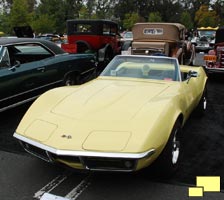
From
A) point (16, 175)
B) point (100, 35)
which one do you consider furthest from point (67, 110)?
point (100, 35)

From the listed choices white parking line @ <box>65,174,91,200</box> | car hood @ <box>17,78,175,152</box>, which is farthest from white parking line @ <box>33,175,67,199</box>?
car hood @ <box>17,78,175,152</box>

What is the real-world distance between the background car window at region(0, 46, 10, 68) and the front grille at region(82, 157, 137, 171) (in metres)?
3.30

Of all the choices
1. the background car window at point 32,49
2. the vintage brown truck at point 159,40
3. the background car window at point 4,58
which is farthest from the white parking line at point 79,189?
the vintage brown truck at point 159,40

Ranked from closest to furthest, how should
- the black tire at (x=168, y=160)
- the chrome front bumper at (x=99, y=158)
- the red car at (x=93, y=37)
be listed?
the chrome front bumper at (x=99, y=158) < the black tire at (x=168, y=160) < the red car at (x=93, y=37)

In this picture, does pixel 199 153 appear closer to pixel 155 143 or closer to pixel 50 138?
pixel 155 143

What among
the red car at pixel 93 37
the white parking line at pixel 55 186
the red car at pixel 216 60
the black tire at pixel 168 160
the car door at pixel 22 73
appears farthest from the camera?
the red car at pixel 93 37

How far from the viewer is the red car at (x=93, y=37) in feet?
46.0

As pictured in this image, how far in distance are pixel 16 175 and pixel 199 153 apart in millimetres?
2342

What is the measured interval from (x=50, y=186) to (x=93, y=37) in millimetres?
10873

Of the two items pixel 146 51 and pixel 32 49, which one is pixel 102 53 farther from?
pixel 32 49

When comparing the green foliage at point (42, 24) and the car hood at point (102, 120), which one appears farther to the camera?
the green foliage at point (42, 24)

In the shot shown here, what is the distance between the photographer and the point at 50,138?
358 centimetres

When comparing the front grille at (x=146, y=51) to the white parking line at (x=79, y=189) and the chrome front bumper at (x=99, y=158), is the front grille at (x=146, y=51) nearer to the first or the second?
the white parking line at (x=79, y=189)

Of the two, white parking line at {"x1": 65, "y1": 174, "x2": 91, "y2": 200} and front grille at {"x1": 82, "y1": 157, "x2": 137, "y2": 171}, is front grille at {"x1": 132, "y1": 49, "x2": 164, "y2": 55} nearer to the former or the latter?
white parking line at {"x1": 65, "y1": 174, "x2": 91, "y2": 200}
